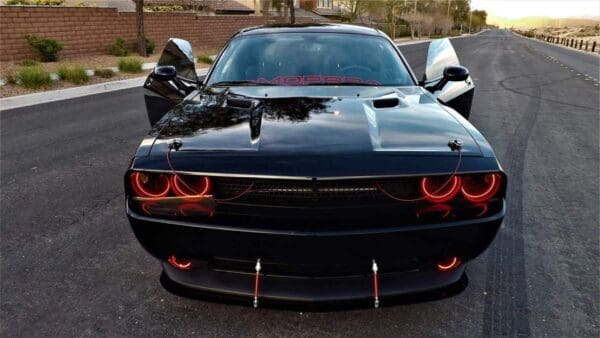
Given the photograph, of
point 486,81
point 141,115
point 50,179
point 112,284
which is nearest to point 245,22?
point 486,81

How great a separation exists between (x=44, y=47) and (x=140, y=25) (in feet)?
13.9

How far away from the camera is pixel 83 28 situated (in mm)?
18141

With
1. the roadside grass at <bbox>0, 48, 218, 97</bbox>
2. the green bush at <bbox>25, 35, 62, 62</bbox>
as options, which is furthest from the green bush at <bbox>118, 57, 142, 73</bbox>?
the green bush at <bbox>25, 35, 62, 62</bbox>

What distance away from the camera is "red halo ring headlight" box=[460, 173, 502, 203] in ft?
7.03

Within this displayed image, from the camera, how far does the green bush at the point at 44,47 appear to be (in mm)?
15445

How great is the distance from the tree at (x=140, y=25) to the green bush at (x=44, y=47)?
3.67m

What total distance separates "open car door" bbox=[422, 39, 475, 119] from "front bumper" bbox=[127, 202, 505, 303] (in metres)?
1.64

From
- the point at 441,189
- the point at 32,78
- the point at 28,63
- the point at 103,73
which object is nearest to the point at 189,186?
the point at 441,189

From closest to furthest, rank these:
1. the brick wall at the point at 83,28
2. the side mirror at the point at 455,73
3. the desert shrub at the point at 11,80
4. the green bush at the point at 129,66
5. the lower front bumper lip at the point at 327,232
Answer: the lower front bumper lip at the point at 327,232, the side mirror at the point at 455,73, the desert shrub at the point at 11,80, the green bush at the point at 129,66, the brick wall at the point at 83,28

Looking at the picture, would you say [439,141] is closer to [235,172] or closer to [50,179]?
[235,172]

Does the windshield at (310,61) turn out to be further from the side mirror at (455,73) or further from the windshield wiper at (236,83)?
the side mirror at (455,73)

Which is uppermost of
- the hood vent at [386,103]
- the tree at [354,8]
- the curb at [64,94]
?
the tree at [354,8]

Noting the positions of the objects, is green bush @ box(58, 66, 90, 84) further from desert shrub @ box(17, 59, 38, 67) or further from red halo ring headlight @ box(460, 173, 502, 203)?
red halo ring headlight @ box(460, 173, 502, 203)

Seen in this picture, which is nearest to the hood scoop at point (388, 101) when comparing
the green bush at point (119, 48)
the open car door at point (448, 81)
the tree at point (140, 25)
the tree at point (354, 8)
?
the open car door at point (448, 81)
